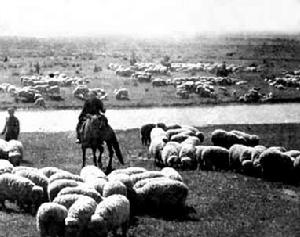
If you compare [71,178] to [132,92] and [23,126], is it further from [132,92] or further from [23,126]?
[132,92]

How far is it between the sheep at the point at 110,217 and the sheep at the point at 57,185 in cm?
177

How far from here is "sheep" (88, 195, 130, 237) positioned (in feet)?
37.6

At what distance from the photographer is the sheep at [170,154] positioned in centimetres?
1938

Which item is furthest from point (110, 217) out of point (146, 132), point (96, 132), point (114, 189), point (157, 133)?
point (146, 132)

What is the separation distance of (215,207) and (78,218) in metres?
4.71

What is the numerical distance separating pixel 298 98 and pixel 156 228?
2892cm

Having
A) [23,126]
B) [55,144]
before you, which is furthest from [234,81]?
[55,144]

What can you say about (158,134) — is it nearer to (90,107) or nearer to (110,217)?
(90,107)

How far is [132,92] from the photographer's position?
136ft

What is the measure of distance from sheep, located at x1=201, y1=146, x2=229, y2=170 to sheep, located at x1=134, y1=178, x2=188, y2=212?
5.02m

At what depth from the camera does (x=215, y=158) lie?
19.3 meters

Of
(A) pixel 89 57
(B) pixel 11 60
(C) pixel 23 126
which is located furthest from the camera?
(A) pixel 89 57

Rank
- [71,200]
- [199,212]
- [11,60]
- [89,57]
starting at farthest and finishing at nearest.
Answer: [89,57] → [11,60] → [199,212] → [71,200]

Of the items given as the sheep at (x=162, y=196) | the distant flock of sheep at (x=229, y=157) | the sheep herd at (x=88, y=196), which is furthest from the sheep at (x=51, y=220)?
the distant flock of sheep at (x=229, y=157)
